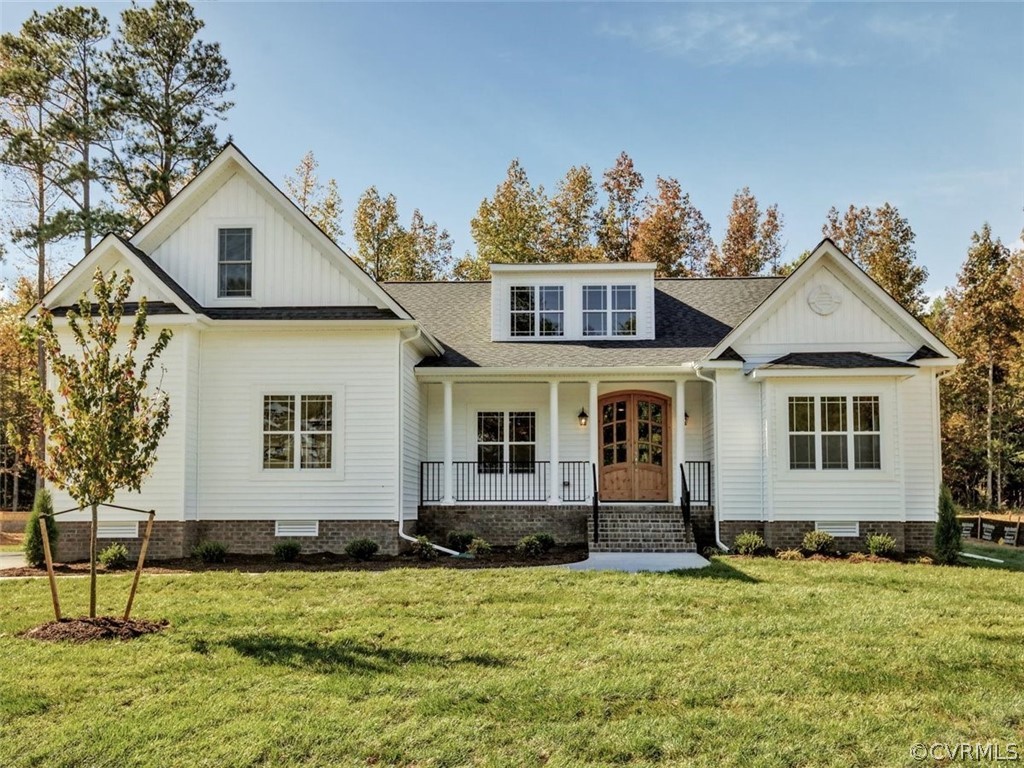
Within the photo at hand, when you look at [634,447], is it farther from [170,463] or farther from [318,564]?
[170,463]

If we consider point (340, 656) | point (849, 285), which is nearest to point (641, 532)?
point (849, 285)

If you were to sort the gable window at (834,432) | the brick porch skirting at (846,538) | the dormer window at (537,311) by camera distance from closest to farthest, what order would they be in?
the brick porch skirting at (846,538) < the gable window at (834,432) < the dormer window at (537,311)

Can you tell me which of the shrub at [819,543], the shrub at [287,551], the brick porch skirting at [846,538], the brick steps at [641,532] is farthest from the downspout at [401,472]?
the shrub at [819,543]

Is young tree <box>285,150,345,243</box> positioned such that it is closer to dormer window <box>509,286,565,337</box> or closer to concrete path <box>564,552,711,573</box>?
dormer window <box>509,286,565,337</box>

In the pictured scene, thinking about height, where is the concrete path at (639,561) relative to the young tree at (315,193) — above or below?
below

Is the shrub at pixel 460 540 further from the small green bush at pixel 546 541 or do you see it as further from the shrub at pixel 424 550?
the small green bush at pixel 546 541

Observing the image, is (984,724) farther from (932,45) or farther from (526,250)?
(526,250)

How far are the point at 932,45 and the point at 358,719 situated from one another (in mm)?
12544

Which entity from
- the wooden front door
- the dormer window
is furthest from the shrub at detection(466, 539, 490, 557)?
the dormer window

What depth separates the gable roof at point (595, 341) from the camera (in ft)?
50.5

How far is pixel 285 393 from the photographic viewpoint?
13688mm

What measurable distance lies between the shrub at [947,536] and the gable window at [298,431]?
9870 mm

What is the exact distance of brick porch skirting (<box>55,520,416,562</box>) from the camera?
13.1 m

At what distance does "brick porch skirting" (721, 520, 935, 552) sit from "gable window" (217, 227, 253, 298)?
30.8ft
